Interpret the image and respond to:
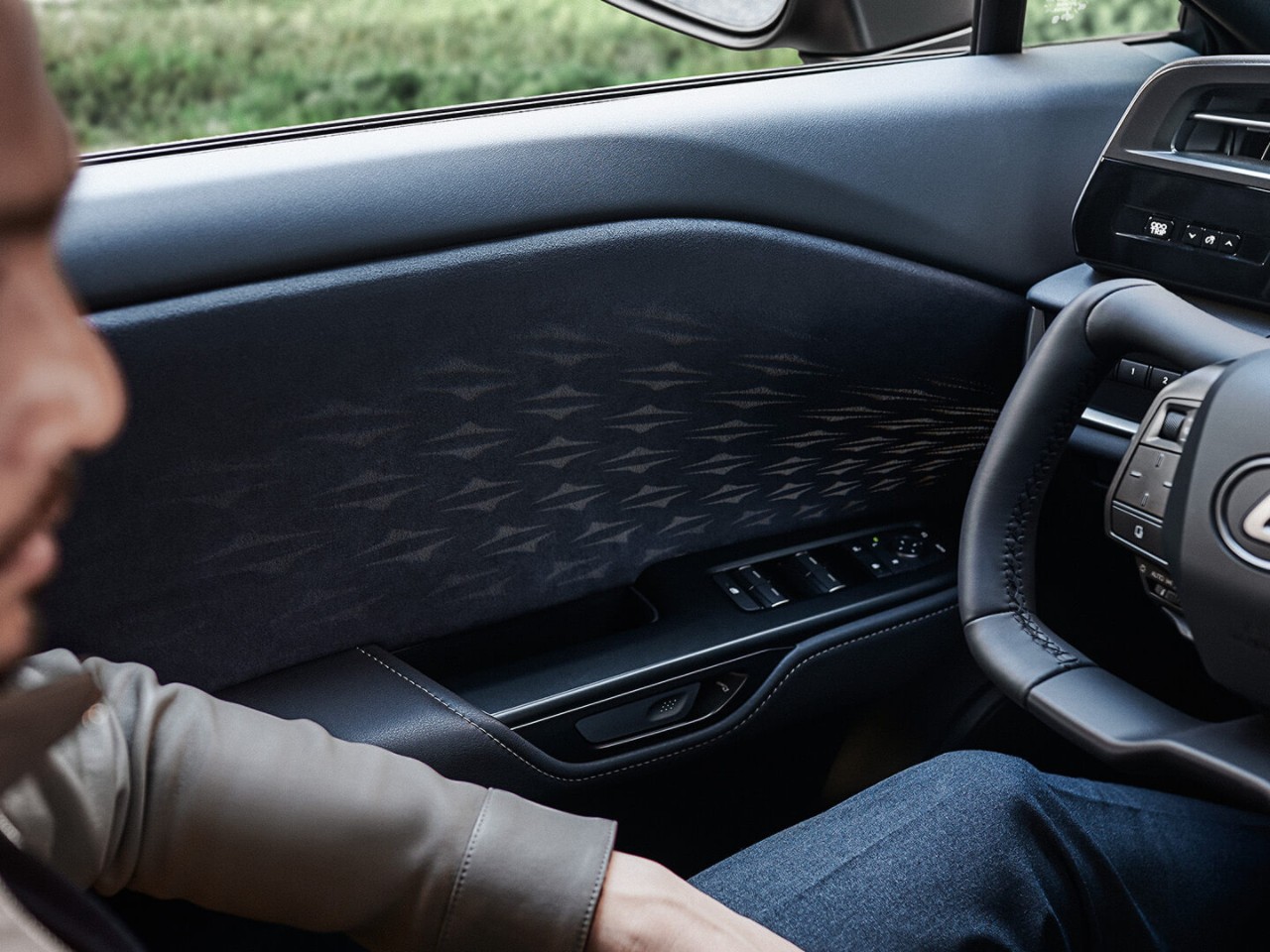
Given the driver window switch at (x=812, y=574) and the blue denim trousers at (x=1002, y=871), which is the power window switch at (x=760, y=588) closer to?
the driver window switch at (x=812, y=574)

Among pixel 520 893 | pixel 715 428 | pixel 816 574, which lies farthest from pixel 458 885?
pixel 816 574

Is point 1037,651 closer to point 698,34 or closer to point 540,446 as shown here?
point 540,446

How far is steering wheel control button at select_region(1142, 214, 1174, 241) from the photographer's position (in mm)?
1262

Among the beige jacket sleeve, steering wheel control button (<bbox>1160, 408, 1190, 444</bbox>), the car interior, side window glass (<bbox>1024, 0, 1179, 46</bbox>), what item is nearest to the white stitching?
the car interior

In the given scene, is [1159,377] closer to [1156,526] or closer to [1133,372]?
[1133,372]

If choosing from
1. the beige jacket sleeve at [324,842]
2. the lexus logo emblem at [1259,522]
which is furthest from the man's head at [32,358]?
the lexus logo emblem at [1259,522]

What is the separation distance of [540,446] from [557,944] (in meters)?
Result: 0.58

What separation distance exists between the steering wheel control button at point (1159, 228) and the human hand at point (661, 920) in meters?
0.82

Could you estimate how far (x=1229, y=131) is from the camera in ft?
4.07

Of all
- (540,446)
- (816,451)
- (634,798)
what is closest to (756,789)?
(634,798)

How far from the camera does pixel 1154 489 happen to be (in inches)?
37.8

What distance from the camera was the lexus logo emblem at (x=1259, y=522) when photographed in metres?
0.85

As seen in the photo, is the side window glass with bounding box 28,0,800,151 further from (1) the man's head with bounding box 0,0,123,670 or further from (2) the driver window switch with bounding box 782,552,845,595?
(1) the man's head with bounding box 0,0,123,670

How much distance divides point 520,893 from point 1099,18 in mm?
1284
